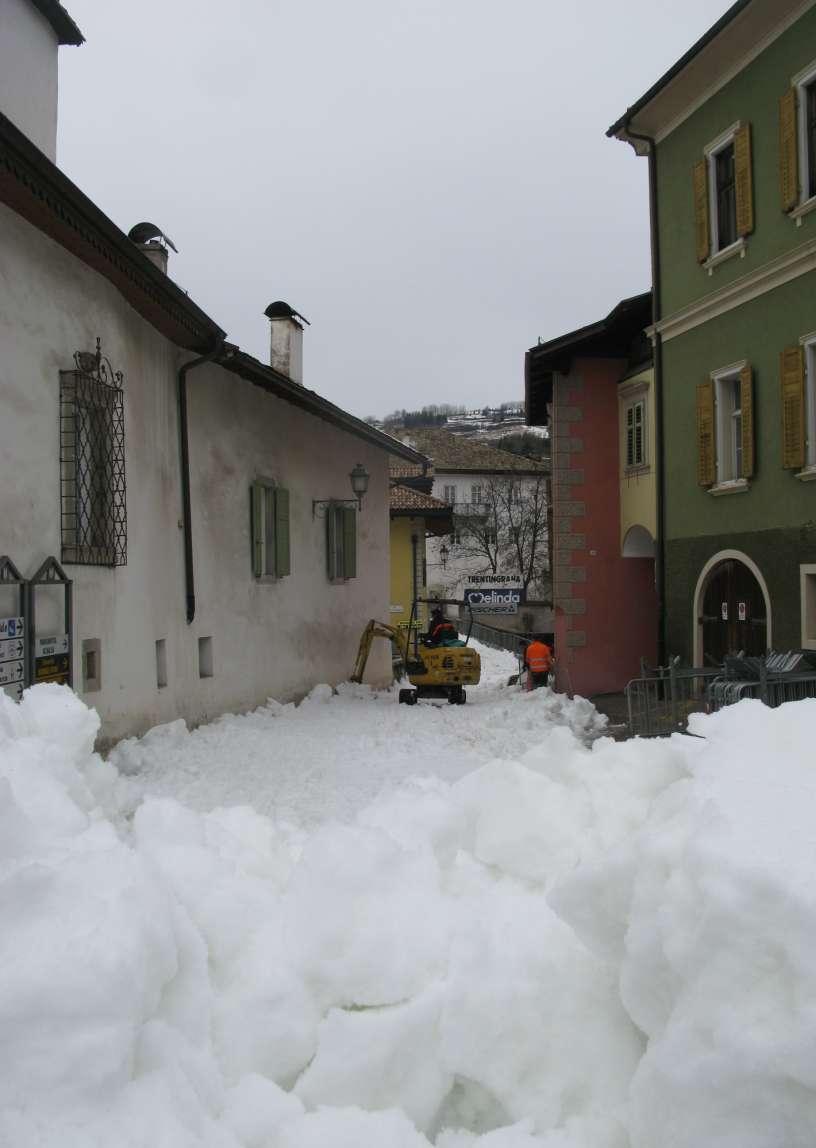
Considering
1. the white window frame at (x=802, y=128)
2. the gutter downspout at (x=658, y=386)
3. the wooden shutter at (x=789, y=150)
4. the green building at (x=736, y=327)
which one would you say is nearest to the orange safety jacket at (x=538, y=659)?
the gutter downspout at (x=658, y=386)

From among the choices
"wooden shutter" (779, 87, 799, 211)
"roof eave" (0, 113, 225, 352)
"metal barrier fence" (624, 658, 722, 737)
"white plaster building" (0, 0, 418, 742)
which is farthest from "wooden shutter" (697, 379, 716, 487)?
"roof eave" (0, 113, 225, 352)

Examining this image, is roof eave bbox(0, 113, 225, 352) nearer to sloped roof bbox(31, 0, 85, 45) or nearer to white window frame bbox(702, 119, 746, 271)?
sloped roof bbox(31, 0, 85, 45)

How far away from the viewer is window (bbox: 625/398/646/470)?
1689 cm

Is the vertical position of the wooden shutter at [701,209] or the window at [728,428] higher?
the wooden shutter at [701,209]

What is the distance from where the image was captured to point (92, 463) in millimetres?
8727

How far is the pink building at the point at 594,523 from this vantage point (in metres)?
17.6

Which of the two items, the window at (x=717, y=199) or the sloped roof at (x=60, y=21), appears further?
the sloped roof at (x=60, y=21)

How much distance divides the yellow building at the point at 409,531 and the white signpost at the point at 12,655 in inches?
934

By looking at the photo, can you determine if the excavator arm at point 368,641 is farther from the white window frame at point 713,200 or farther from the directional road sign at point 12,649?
the directional road sign at point 12,649

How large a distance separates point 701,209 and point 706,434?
2.86 meters

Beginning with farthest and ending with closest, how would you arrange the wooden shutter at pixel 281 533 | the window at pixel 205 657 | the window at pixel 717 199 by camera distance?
the wooden shutter at pixel 281 533 < the window at pixel 717 199 < the window at pixel 205 657

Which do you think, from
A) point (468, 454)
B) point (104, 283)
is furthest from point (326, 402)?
point (468, 454)

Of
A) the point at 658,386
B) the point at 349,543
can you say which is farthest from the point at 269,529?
the point at 658,386

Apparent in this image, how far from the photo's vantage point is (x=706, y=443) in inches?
549
